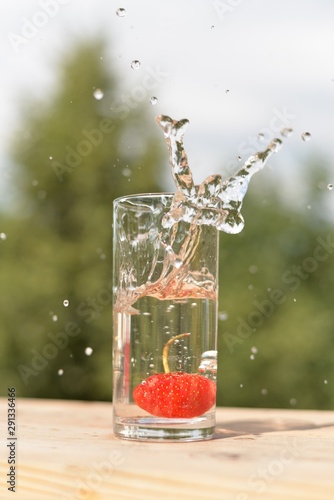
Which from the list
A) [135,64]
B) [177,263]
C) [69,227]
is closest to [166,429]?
[177,263]

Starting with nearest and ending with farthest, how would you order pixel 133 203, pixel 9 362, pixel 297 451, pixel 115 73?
1. pixel 297 451
2. pixel 133 203
3. pixel 9 362
4. pixel 115 73

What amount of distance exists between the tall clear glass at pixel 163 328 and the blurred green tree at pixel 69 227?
5.73 m

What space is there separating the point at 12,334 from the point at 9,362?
290 mm

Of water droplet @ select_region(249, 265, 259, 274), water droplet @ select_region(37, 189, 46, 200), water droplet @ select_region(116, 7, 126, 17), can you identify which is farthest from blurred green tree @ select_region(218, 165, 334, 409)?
water droplet @ select_region(116, 7, 126, 17)

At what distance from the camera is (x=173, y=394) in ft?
4.99

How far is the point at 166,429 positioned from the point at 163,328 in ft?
0.64

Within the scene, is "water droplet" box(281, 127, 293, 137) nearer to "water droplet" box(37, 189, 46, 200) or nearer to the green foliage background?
the green foliage background

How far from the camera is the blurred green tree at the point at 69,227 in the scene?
25.0 ft

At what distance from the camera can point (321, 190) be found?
8.06 m

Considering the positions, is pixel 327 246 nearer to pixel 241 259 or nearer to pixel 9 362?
pixel 241 259

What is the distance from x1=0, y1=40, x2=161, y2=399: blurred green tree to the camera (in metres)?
7.62

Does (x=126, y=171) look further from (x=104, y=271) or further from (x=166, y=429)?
A: (x=166, y=429)

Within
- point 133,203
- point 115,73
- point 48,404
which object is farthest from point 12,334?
point 133,203

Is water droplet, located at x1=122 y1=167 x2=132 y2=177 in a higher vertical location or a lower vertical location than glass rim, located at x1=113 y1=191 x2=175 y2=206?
higher
